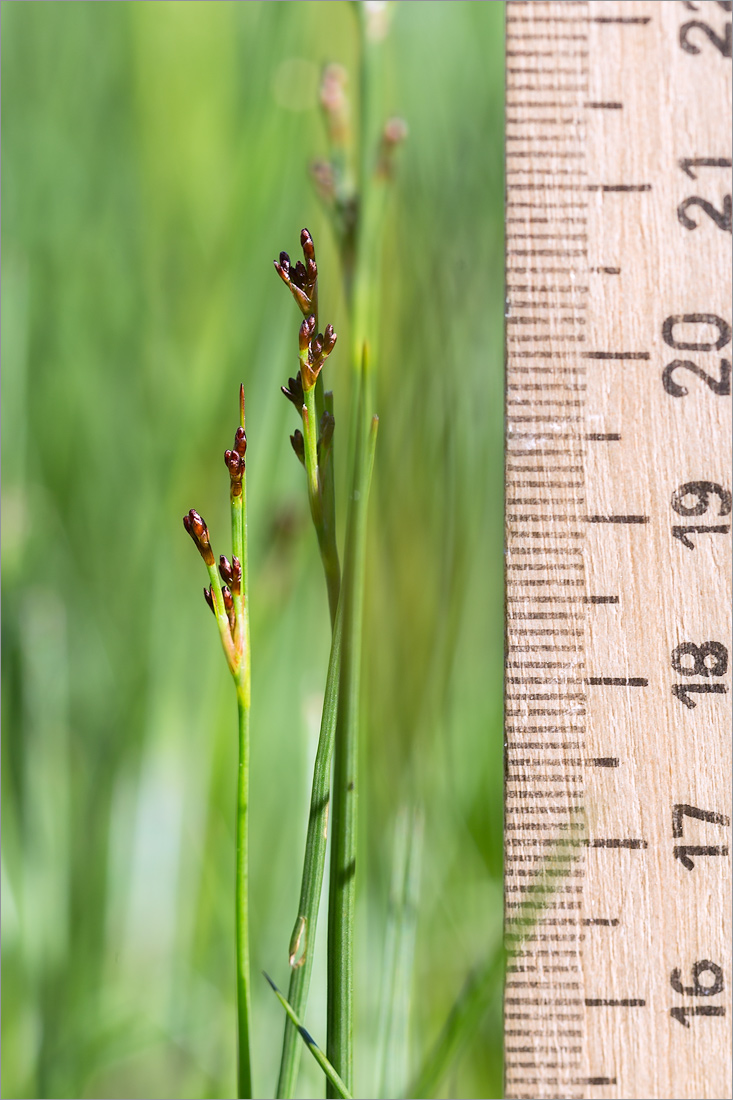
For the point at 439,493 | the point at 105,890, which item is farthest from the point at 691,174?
the point at 105,890

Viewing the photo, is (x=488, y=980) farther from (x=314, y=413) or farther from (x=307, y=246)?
(x=307, y=246)

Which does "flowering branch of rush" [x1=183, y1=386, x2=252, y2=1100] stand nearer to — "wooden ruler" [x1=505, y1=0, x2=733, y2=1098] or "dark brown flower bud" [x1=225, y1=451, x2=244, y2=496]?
"dark brown flower bud" [x1=225, y1=451, x2=244, y2=496]

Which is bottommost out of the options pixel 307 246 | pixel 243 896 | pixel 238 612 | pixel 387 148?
pixel 243 896

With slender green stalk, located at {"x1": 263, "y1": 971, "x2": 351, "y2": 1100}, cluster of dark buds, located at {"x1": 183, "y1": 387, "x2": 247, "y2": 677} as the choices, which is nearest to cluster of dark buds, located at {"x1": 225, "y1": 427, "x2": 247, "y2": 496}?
cluster of dark buds, located at {"x1": 183, "y1": 387, "x2": 247, "y2": 677}

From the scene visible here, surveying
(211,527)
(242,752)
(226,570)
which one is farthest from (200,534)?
(211,527)

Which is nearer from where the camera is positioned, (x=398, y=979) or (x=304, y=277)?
(x=304, y=277)

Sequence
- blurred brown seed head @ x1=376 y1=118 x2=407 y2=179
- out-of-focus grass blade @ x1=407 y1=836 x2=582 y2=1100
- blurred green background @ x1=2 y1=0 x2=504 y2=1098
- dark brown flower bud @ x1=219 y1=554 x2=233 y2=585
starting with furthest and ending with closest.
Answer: blurred green background @ x1=2 y1=0 x2=504 y2=1098, blurred brown seed head @ x1=376 y1=118 x2=407 y2=179, out-of-focus grass blade @ x1=407 y1=836 x2=582 y2=1100, dark brown flower bud @ x1=219 y1=554 x2=233 y2=585

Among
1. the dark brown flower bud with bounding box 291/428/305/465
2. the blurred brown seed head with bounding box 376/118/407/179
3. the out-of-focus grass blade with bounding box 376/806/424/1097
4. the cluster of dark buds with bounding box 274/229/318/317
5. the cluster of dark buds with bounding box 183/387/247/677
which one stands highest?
the blurred brown seed head with bounding box 376/118/407/179

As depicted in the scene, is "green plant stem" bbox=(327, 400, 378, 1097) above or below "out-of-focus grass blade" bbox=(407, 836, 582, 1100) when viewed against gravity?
above

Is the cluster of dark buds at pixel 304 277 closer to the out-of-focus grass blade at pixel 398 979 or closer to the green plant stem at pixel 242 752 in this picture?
the green plant stem at pixel 242 752
